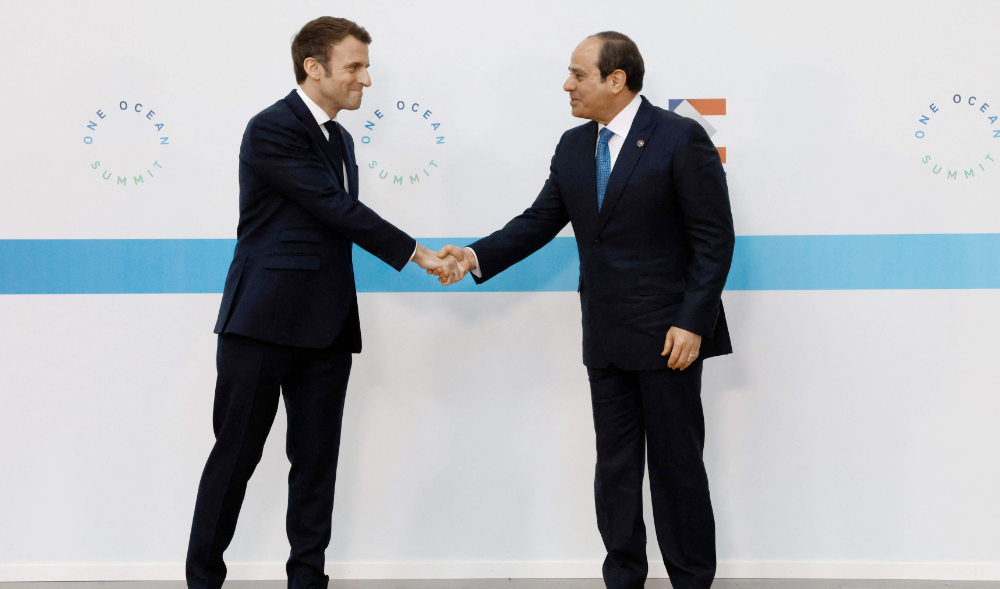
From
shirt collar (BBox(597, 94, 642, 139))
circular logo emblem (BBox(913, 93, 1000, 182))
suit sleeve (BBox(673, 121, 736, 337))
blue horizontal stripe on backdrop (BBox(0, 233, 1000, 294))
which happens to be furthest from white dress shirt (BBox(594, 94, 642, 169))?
circular logo emblem (BBox(913, 93, 1000, 182))

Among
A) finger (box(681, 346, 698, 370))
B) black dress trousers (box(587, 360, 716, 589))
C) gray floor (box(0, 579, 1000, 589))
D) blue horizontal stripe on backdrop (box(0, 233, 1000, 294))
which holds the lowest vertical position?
gray floor (box(0, 579, 1000, 589))

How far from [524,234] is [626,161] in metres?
0.45

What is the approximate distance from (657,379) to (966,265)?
1.26m

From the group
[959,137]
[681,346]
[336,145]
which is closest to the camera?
[681,346]

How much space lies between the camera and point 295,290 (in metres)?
2.43

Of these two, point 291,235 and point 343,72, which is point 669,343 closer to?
point 291,235

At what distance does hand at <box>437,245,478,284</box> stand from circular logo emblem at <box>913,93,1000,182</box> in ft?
4.96

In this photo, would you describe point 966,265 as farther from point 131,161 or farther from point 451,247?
point 131,161

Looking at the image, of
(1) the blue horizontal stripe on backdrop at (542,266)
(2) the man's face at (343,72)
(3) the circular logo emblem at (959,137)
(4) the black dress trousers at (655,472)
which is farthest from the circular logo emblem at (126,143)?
(3) the circular logo emblem at (959,137)

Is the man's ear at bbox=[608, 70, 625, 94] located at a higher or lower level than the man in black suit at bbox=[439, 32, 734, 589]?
higher

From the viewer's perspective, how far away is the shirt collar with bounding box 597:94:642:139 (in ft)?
8.21

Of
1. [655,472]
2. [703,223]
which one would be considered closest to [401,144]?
[703,223]

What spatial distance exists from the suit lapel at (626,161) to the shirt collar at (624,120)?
0.13 ft

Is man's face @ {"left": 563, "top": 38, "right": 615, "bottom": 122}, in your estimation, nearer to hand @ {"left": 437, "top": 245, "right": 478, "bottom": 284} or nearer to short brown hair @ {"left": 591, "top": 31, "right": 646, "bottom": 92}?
short brown hair @ {"left": 591, "top": 31, "right": 646, "bottom": 92}
